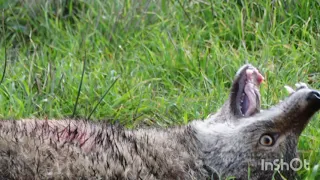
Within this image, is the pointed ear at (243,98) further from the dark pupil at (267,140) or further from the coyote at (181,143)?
the dark pupil at (267,140)

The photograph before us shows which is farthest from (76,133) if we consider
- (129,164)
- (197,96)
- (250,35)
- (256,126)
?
(250,35)

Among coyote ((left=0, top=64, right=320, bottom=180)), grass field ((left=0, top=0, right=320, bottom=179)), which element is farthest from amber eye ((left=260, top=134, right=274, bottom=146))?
grass field ((left=0, top=0, right=320, bottom=179))

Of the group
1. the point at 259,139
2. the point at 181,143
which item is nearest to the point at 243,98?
the point at 259,139

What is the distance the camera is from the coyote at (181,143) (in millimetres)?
4266

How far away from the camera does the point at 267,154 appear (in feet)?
15.3

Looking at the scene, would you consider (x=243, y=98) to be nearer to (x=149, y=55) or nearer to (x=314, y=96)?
(x=314, y=96)

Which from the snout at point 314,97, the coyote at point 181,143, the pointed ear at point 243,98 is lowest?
the coyote at point 181,143

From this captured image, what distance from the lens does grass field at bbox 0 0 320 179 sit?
5.67 metres

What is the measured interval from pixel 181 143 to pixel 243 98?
49cm

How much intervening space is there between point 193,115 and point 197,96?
0.30 meters

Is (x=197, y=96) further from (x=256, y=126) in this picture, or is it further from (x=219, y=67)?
(x=256, y=126)

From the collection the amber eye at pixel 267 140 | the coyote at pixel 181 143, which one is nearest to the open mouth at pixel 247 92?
the coyote at pixel 181 143

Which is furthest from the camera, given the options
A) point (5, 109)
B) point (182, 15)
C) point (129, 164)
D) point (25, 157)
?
point (182, 15)

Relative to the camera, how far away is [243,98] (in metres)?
5.02
